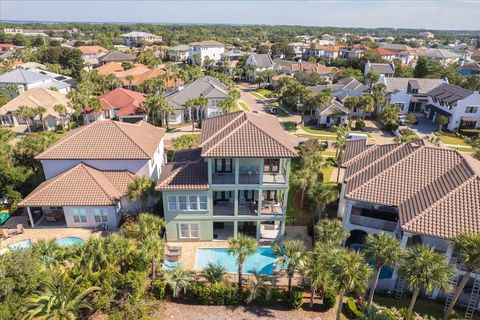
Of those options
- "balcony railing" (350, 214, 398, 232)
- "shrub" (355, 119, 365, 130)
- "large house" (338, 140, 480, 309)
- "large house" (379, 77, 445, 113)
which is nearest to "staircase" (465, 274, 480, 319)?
"large house" (338, 140, 480, 309)

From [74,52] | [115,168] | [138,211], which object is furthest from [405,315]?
[74,52]

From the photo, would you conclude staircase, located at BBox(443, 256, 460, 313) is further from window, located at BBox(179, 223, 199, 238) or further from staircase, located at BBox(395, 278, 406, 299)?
window, located at BBox(179, 223, 199, 238)

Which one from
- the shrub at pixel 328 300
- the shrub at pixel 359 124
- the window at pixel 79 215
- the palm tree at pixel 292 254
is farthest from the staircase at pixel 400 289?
the shrub at pixel 359 124

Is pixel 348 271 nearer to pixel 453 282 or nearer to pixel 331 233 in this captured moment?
pixel 331 233

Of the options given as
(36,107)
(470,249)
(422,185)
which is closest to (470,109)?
(422,185)

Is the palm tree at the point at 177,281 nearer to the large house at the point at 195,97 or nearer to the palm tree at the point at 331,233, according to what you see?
the palm tree at the point at 331,233

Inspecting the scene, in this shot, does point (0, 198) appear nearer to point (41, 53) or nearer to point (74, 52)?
point (74, 52)
